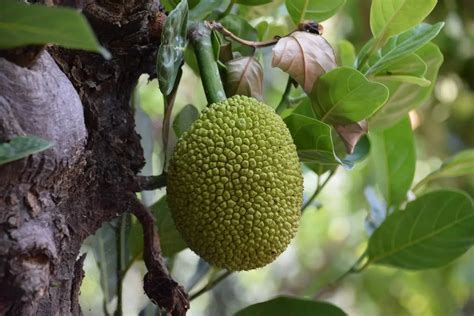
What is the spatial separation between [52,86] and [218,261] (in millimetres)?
201

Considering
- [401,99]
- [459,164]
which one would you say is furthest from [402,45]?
[459,164]

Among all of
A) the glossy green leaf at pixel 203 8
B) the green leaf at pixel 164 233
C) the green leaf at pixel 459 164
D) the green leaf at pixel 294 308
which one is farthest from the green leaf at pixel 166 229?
the green leaf at pixel 459 164

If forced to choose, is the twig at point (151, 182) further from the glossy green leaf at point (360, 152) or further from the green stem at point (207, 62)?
the glossy green leaf at point (360, 152)

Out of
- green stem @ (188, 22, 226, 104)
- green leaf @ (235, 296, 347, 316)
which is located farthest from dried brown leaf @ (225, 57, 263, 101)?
green leaf @ (235, 296, 347, 316)

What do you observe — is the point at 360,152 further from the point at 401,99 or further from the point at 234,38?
the point at 234,38

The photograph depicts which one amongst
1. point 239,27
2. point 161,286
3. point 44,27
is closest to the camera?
point 44,27

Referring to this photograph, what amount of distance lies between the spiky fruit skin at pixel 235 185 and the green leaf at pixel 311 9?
5.5 inches

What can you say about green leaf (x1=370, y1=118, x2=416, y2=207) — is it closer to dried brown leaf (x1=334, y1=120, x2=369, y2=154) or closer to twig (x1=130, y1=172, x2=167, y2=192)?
dried brown leaf (x1=334, y1=120, x2=369, y2=154)

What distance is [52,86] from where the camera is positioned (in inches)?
19.4

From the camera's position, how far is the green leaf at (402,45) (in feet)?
2.17

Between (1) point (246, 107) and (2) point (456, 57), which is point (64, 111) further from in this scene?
(2) point (456, 57)

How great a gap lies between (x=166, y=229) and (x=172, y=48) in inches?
9.2

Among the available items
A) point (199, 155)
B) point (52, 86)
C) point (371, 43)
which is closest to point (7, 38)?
point (52, 86)

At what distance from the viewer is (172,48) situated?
23.7 inches
